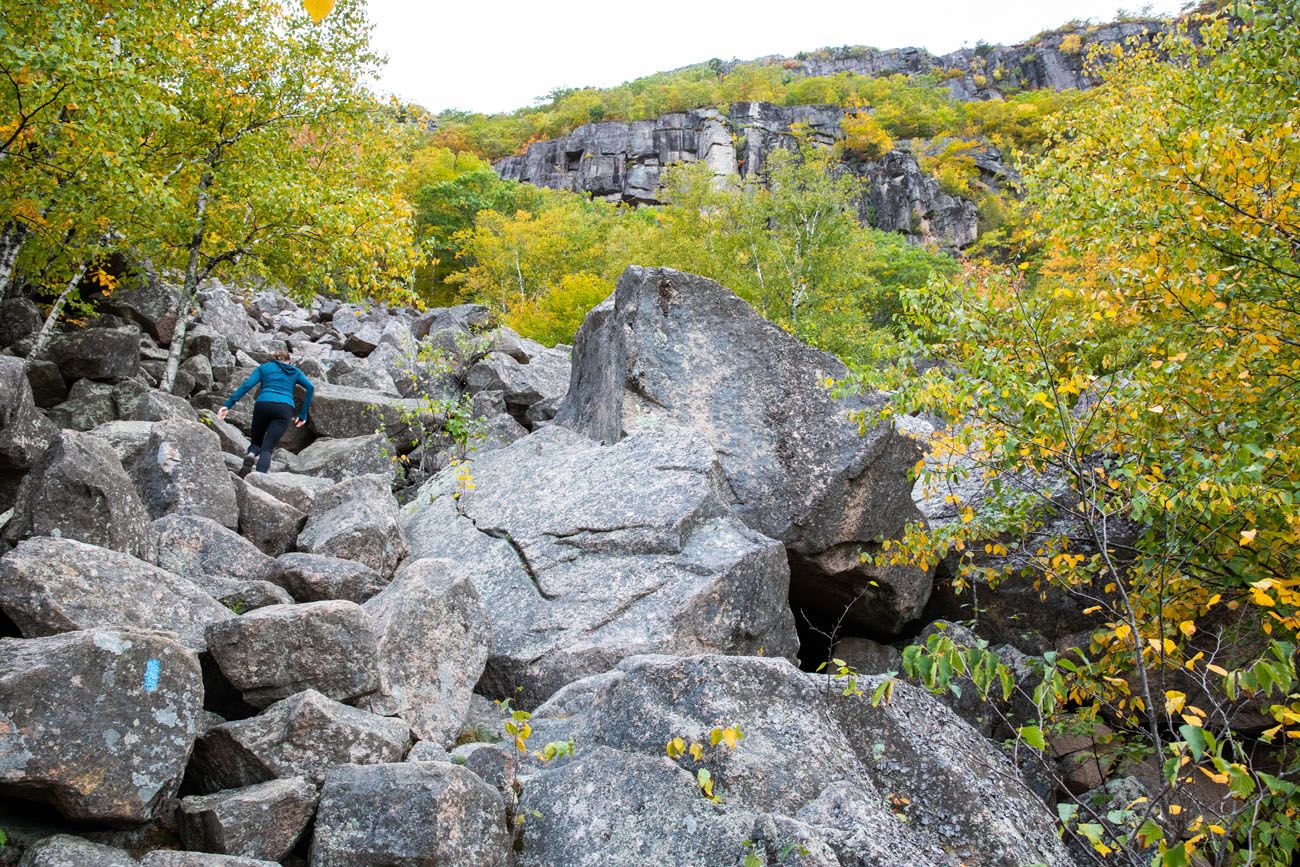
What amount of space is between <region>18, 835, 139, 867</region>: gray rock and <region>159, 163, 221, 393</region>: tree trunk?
12617 millimetres

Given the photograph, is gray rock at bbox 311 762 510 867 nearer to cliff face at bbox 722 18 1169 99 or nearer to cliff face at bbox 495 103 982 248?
cliff face at bbox 495 103 982 248

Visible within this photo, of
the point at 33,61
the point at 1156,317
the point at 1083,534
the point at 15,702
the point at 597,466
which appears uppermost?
the point at 33,61

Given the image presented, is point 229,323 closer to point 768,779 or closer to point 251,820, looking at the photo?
point 251,820

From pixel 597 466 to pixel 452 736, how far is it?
13.4 feet

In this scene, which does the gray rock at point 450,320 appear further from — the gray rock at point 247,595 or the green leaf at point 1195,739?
the green leaf at point 1195,739

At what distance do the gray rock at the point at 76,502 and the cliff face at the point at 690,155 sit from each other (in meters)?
89.8

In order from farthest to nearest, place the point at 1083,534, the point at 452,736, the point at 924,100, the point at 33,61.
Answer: the point at 924,100, the point at 33,61, the point at 1083,534, the point at 452,736

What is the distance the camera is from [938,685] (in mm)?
3814

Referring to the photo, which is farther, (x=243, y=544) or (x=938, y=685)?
(x=243, y=544)

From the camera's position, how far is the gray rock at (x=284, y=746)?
4.11 metres

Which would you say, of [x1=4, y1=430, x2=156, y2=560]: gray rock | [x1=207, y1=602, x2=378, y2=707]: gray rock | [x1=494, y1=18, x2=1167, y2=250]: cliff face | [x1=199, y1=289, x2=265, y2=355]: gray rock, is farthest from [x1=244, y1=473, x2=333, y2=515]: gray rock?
[x1=494, y1=18, x2=1167, y2=250]: cliff face

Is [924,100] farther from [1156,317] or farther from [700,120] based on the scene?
[1156,317]

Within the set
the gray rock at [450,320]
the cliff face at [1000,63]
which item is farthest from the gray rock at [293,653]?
the cliff face at [1000,63]

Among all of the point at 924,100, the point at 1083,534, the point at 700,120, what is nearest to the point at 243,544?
the point at 1083,534
